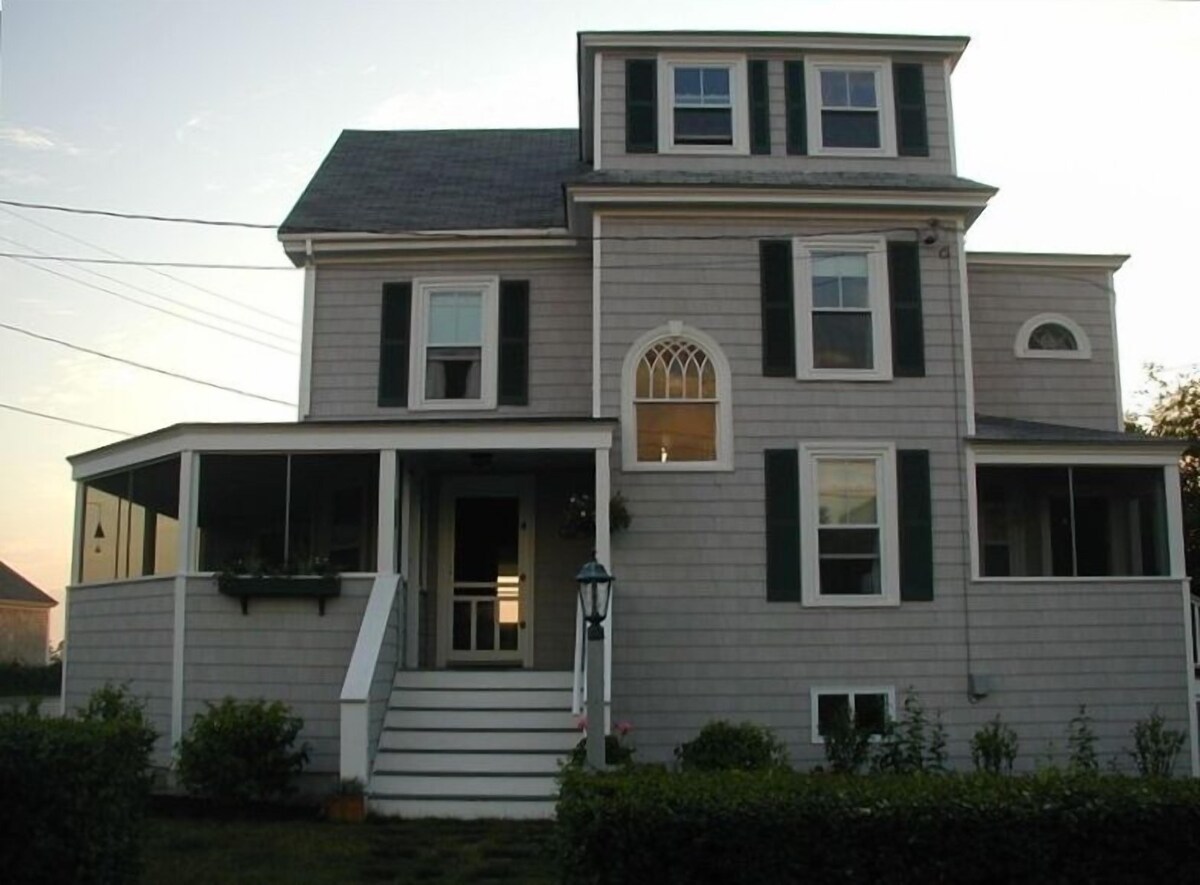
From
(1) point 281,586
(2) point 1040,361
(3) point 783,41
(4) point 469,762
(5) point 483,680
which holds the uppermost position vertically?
(3) point 783,41

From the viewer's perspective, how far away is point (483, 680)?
13.8 meters

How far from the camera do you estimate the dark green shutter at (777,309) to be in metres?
14.6

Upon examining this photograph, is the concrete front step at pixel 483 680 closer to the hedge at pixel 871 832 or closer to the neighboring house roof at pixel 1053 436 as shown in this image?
the neighboring house roof at pixel 1053 436

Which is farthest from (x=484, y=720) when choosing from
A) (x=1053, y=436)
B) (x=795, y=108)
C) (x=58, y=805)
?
(x=795, y=108)

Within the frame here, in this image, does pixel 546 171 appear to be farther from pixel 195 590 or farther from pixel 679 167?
pixel 195 590

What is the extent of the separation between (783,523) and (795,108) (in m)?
4.71

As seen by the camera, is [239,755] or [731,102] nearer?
[239,755]

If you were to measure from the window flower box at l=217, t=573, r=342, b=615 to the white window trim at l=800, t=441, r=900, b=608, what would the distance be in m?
4.80

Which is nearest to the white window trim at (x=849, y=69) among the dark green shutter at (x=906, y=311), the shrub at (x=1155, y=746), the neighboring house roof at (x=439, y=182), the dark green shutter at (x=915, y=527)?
the dark green shutter at (x=906, y=311)

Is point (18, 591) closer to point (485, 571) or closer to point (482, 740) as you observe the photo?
point (485, 571)

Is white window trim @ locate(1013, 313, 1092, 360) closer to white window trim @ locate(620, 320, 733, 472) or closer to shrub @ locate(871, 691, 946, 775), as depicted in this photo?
white window trim @ locate(620, 320, 733, 472)

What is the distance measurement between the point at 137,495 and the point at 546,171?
21.7ft

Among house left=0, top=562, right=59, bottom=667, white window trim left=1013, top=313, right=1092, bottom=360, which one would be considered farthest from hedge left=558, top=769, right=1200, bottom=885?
house left=0, top=562, right=59, bottom=667

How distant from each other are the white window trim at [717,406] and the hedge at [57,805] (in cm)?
726
